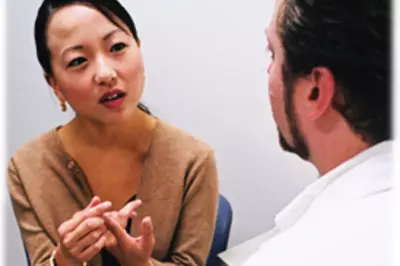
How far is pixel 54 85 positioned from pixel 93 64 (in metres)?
0.08

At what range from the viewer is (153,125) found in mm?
795

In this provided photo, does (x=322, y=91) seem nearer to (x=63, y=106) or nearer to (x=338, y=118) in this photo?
(x=338, y=118)

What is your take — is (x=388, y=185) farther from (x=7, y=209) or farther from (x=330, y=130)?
(x=7, y=209)

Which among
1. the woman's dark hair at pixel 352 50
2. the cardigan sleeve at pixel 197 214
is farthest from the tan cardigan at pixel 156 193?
the woman's dark hair at pixel 352 50

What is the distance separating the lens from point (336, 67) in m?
0.64

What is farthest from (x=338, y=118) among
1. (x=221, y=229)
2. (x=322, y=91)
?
(x=221, y=229)

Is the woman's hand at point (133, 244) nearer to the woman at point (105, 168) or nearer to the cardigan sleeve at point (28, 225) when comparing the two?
the woman at point (105, 168)

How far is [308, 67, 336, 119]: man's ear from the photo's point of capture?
2.14 ft

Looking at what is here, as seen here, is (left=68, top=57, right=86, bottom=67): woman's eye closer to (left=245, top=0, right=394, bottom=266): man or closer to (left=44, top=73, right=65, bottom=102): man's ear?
(left=44, top=73, right=65, bottom=102): man's ear

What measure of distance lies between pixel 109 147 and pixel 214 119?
17 cm

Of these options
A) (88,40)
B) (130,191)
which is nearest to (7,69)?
(88,40)

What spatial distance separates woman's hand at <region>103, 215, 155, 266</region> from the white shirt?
164 millimetres

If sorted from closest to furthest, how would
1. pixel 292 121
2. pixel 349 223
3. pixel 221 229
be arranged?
pixel 349 223
pixel 292 121
pixel 221 229

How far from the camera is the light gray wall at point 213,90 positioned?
78 centimetres
